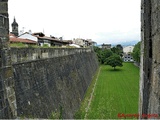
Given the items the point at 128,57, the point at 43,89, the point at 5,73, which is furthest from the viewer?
the point at 128,57

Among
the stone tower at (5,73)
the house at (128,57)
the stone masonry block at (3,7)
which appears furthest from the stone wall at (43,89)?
the house at (128,57)

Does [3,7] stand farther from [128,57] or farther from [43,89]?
[128,57]

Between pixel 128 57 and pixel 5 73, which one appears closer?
pixel 5 73

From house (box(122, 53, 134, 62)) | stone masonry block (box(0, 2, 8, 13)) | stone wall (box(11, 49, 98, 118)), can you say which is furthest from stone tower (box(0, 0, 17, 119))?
house (box(122, 53, 134, 62))

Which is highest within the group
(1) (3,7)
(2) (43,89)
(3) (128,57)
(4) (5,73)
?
(1) (3,7)

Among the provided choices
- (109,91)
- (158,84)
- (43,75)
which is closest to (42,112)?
(43,75)

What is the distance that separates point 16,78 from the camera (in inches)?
352

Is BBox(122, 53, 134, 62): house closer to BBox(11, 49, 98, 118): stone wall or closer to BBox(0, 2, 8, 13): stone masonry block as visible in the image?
BBox(11, 49, 98, 118): stone wall

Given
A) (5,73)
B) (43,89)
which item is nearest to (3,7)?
(5,73)

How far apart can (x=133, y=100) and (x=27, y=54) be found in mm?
12332

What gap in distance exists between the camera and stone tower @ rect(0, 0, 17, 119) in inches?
195

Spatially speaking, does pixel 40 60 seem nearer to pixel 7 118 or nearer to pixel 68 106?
pixel 68 106

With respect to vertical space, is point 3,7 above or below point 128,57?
above

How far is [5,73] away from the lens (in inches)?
202
